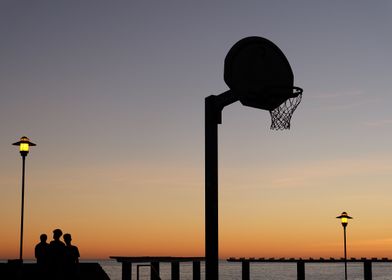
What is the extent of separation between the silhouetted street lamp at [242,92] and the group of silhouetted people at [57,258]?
598cm

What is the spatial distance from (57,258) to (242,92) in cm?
750

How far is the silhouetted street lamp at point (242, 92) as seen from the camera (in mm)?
11086

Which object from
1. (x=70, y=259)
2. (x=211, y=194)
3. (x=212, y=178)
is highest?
(x=212, y=178)

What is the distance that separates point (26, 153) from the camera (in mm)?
22938

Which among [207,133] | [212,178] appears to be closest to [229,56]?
[207,133]

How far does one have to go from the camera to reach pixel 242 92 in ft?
36.4

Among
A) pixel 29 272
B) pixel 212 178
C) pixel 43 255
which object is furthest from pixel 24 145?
pixel 212 178

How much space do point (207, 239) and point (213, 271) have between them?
537 mm

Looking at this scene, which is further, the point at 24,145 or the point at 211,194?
the point at 24,145

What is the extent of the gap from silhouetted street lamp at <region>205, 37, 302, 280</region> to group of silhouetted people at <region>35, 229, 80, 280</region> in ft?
19.6

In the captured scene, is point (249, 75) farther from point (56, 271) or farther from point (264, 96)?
point (56, 271)

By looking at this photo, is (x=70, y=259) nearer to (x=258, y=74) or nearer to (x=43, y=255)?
(x=43, y=255)

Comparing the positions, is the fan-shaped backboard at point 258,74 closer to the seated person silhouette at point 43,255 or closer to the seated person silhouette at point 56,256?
the seated person silhouette at point 56,256

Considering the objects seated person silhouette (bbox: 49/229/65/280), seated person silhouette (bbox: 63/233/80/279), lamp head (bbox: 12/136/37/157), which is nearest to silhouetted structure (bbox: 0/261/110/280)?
seated person silhouette (bbox: 63/233/80/279)
